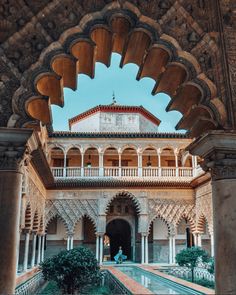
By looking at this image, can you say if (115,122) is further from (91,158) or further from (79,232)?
(79,232)

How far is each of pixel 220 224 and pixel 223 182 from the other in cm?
48

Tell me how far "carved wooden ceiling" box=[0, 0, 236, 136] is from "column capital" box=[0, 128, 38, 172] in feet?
0.35

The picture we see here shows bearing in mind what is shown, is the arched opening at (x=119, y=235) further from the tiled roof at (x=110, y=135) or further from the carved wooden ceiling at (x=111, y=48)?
the carved wooden ceiling at (x=111, y=48)

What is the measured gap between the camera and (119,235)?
25703 millimetres

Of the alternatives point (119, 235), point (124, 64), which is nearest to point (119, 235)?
point (119, 235)

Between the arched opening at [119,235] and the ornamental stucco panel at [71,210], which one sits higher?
the ornamental stucco panel at [71,210]

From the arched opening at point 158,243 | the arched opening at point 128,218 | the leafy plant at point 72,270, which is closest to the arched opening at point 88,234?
the arched opening at point 128,218

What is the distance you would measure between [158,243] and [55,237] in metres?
6.33

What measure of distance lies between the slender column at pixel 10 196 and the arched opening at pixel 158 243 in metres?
19.7

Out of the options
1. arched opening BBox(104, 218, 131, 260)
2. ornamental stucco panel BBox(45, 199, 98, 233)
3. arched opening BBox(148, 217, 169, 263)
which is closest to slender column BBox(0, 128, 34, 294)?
ornamental stucco panel BBox(45, 199, 98, 233)

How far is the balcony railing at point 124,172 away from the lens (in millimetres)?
21359

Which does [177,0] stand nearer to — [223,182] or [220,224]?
[223,182]

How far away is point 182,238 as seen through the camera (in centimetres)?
2370

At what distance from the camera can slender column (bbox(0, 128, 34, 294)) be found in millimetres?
4070
